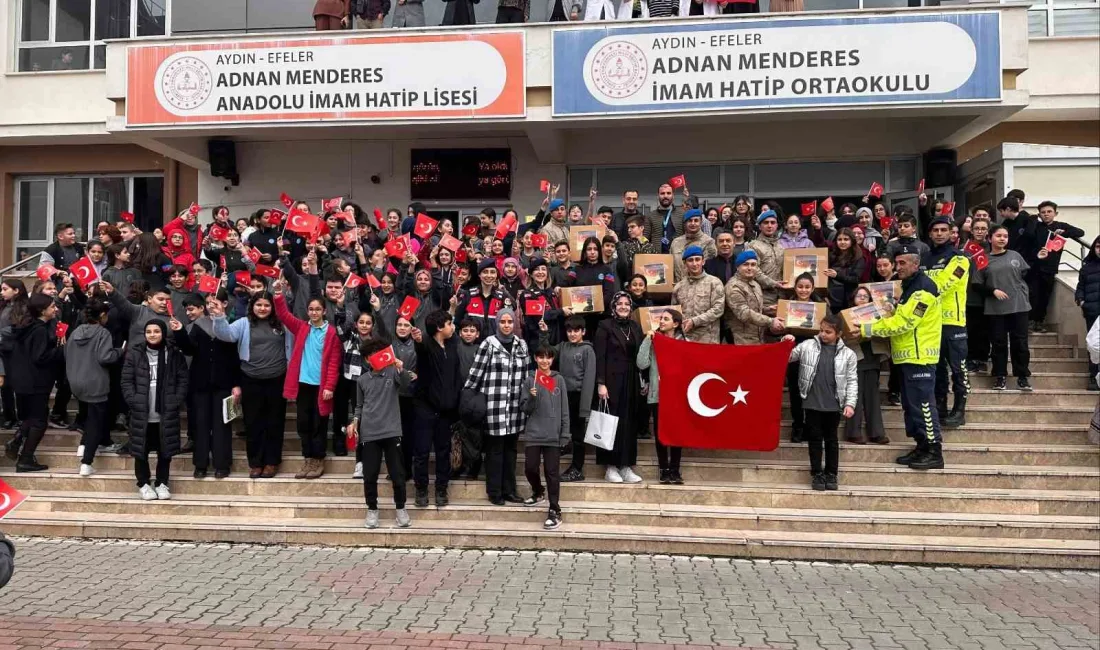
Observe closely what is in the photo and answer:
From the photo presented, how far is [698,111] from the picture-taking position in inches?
482

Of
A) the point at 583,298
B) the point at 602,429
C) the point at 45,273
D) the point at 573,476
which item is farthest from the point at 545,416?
the point at 45,273

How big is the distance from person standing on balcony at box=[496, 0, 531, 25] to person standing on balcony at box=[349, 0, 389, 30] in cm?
205

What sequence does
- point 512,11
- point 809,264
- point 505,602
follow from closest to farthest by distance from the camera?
point 505,602, point 809,264, point 512,11

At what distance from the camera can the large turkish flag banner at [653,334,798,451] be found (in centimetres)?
813

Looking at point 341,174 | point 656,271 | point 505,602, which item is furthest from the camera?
point 341,174

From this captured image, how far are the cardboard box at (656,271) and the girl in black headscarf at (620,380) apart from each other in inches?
40.7

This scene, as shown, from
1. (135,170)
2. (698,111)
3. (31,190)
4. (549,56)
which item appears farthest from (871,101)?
(31,190)

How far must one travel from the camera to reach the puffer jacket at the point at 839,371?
308 inches

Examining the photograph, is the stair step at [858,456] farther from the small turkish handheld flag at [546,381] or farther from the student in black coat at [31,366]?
the small turkish handheld flag at [546,381]

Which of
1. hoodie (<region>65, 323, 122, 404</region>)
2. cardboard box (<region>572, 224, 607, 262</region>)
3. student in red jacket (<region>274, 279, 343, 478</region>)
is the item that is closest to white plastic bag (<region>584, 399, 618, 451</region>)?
cardboard box (<region>572, 224, 607, 262</region>)

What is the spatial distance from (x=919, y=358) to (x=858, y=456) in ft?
4.02

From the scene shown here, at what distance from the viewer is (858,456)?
8328mm

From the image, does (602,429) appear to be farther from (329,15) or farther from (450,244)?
(329,15)

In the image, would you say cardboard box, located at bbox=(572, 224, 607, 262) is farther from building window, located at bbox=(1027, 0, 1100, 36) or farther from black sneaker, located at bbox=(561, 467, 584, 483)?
building window, located at bbox=(1027, 0, 1100, 36)
